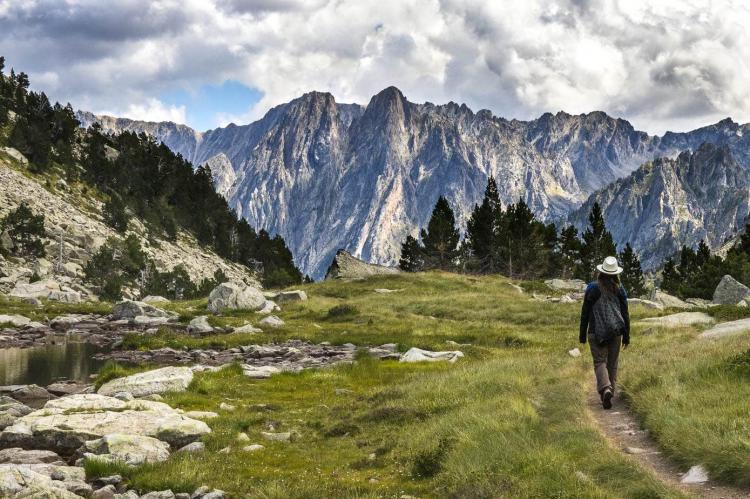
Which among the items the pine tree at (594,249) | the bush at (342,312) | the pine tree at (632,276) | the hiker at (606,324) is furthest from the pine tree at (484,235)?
the hiker at (606,324)

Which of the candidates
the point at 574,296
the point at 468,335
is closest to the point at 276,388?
the point at 468,335

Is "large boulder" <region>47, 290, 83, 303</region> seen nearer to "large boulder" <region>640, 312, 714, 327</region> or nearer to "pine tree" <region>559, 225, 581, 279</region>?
"large boulder" <region>640, 312, 714, 327</region>

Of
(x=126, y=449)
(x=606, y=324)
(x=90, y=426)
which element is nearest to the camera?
(x=126, y=449)

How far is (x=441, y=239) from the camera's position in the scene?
367ft

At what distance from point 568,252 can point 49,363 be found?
10081 centimetres

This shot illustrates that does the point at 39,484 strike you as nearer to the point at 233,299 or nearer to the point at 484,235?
the point at 233,299

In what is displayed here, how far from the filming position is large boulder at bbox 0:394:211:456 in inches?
536

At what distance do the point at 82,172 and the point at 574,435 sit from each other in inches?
4787

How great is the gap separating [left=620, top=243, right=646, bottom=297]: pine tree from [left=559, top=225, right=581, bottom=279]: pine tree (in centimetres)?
1035

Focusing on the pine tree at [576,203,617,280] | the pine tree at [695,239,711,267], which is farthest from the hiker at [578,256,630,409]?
the pine tree at [695,239,711,267]

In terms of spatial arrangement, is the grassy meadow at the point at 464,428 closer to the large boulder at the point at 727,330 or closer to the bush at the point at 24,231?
the large boulder at the point at 727,330

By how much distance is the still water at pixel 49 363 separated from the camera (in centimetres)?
2564

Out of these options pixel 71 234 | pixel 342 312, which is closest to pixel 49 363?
pixel 342 312

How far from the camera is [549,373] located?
1972 centimetres
